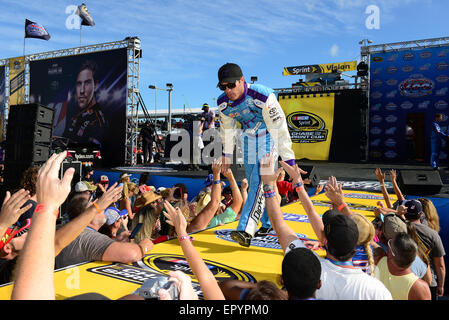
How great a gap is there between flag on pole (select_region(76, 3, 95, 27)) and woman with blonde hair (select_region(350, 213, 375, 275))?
1716 cm

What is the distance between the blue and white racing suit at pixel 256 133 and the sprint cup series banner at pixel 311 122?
485 inches

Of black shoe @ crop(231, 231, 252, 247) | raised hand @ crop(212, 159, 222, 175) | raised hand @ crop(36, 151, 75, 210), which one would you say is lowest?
black shoe @ crop(231, 231, 252, 247)

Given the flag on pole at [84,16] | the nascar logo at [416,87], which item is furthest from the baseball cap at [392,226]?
the flag on pole at [84,16]

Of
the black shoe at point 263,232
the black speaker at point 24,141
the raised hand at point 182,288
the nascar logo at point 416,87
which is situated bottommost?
the black shoe at point 263,232

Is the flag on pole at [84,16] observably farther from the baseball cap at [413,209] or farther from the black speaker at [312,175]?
the baseball cap at [413,209]

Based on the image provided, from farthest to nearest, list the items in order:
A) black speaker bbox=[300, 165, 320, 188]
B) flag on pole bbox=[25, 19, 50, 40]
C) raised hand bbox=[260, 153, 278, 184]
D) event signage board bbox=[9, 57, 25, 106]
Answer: event signage board bbox=[9, 57, 25, 106] → flag on pole bbox=[25, 19, 50, 40] → black speaker bbox=[300, 165, 320, 188] → raised hand bbox=[260, 153, 278, 184]

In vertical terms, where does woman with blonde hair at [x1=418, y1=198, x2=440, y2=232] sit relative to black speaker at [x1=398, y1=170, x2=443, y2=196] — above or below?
below

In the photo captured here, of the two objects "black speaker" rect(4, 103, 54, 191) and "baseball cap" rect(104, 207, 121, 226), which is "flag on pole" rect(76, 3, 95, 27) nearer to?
"black speaker" rect(4, 103, 54, 191)

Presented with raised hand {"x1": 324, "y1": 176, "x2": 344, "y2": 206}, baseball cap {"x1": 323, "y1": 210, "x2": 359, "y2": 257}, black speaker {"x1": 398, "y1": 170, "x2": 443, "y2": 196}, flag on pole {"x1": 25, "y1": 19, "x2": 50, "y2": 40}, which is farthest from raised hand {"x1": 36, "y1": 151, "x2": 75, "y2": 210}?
flag on pole {"x1": 25, "y1": 19, "x2": 50, "y2": 40}

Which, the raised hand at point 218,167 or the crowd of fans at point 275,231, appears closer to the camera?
the crowd of fans at point 275,231

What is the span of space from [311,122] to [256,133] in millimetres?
12656

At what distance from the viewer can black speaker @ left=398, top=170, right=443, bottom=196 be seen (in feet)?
19.8

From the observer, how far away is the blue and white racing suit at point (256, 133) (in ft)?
10.9

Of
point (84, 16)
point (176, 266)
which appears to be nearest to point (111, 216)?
point (176, 266)
